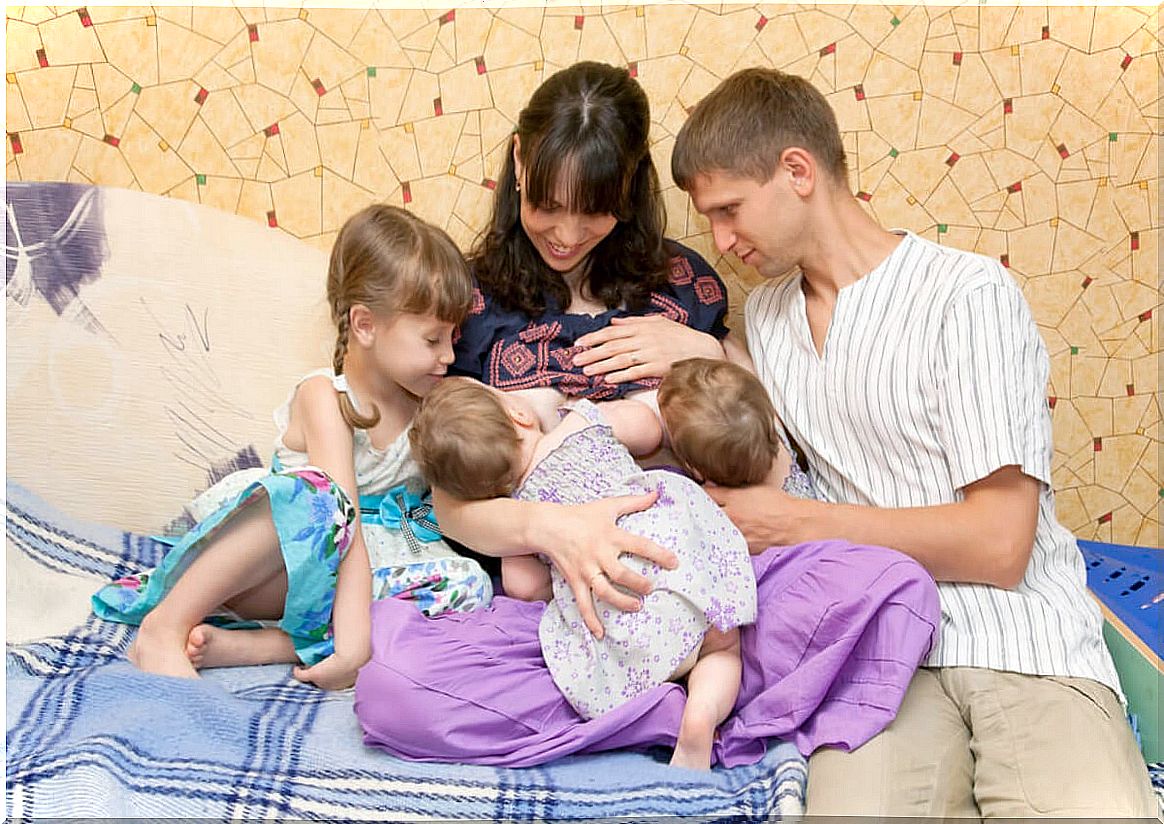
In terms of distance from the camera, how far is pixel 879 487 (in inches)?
64.1

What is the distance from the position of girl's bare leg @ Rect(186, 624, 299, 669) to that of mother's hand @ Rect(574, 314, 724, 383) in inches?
23.1

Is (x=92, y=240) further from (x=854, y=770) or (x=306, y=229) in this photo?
(x=854, y=770)

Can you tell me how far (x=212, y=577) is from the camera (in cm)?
150

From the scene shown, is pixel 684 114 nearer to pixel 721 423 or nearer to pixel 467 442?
pixel 721 423

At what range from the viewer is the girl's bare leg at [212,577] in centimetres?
148

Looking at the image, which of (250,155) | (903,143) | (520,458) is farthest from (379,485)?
(903,143)

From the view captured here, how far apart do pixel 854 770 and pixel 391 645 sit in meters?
0.57

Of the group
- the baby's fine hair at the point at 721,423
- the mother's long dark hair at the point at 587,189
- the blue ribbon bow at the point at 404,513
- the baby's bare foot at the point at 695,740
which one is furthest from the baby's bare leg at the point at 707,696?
the mother's long dark hair at the point at 587,189

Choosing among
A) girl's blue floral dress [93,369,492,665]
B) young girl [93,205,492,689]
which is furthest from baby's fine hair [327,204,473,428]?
girl's blue floral dress [93,369,492,665]

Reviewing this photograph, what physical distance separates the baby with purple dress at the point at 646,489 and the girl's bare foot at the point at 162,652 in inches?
15.3

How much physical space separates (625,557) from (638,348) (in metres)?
0.41

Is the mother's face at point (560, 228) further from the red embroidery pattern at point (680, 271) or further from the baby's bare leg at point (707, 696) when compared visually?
the baby's bare leg at point (707, 696)

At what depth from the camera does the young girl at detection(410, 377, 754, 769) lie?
1.38 meters

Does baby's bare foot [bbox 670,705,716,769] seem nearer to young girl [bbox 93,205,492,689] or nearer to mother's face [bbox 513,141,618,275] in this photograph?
young girl [bbox 93,205,492,689]
